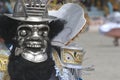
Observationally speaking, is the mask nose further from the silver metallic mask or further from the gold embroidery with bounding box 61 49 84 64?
the gold embroidery with bounding box 61 49 84 64

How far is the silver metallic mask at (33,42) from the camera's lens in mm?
4180

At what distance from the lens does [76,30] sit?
178 inches

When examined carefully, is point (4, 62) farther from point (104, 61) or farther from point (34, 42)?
point (104, 61)

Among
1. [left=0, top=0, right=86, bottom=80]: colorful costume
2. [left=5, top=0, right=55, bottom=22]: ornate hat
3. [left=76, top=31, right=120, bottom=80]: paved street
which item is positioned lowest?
[left=76, top=31, right=120, bottom=80]: paved street

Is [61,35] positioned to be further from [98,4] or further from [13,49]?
[98,4]

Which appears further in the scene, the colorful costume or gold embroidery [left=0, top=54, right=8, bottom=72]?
gold embroidery [left=0, top=54, right=8, bottom=72]

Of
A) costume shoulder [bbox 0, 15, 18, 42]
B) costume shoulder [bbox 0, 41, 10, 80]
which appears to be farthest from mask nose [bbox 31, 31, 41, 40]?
costume shoulder [bbox 0, 41, 10, 80]

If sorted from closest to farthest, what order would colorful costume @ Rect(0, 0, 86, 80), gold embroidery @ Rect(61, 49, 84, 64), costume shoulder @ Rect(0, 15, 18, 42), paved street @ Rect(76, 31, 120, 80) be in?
1. colorful costume @ Rect(0, 0, 86, 80)
2. costume shoulder @ Rect(0, 15, 18, 42)
3. gold embroidery @ Rect(61, 49, 84, 64)
4. paved street @ Rect(76, 31, 120, 80)

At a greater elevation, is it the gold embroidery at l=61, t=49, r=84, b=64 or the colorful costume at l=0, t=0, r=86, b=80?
the colorful costume at l=0, t=0, r=86, b=80

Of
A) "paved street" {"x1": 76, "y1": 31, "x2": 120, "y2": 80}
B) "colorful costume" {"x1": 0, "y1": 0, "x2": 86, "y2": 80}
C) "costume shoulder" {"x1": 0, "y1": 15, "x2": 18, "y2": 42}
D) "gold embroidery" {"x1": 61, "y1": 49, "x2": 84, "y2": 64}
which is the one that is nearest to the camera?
"colorful costume" {"x1": 0, "y1": 0, "x2": 86, "y2": 80}

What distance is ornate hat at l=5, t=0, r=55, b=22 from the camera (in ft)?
13.7

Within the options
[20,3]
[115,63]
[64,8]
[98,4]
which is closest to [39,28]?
[20,3]

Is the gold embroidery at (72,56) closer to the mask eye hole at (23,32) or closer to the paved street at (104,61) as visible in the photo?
the mask eye hole at (23,32)

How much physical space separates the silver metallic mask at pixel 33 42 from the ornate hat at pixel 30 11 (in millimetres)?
51
